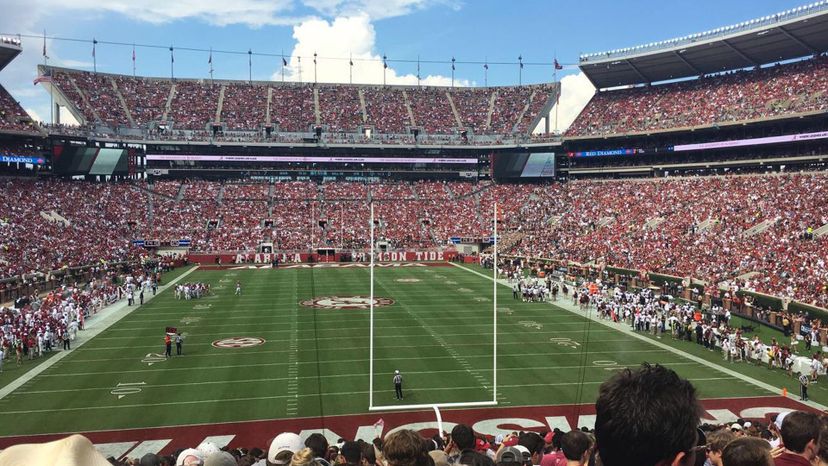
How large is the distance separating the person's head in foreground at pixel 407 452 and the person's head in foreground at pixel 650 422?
5.21 ft

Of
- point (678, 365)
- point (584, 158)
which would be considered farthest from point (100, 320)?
point (584, 158)

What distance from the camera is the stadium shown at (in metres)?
15.9

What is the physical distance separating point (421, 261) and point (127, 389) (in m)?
39.6

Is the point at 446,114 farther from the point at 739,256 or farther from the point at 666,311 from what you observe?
the point at 666,311

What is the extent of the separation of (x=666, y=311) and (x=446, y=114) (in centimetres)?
5428

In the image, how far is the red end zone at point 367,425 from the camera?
14492mm

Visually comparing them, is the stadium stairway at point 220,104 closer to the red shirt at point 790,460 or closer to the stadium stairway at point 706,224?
the stadium stairway at point 706,224

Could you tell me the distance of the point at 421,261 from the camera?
5716 cm

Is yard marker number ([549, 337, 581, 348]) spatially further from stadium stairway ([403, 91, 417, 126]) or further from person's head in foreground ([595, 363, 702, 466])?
stadium stairway ([403, 91, 417, 126])

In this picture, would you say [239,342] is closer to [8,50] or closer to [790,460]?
[790,460]

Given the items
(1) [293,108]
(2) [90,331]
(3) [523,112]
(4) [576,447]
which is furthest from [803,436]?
(3) [523,112]

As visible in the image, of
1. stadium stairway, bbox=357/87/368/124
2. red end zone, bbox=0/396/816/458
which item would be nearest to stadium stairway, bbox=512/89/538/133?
stadium stairway, bbox=357/87/368/124

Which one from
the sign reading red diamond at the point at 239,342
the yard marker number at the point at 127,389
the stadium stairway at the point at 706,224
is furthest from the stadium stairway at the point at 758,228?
the yard marker number at the point at 127,389

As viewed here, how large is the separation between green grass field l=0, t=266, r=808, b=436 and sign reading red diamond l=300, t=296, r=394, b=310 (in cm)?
83
